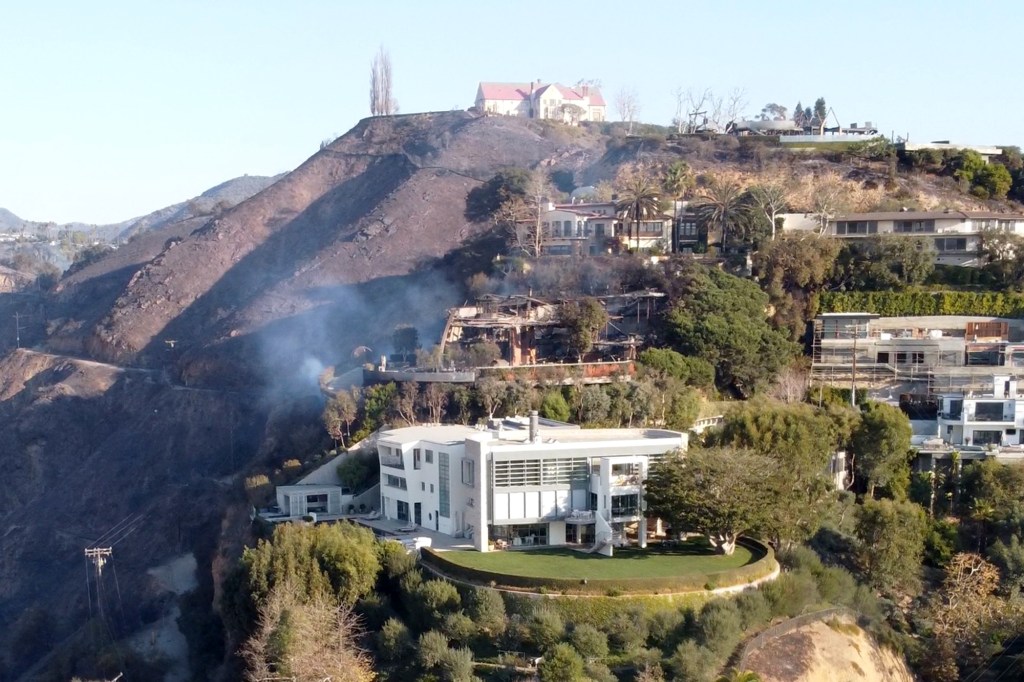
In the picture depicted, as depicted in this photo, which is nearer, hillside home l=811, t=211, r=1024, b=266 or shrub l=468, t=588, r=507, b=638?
shrub l=468, t=588, r=507, b=638

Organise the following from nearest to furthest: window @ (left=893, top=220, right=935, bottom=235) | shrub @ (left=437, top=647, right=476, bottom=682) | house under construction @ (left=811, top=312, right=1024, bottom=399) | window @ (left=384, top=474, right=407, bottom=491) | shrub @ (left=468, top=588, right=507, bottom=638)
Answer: shrub @ (left=437, top=647, right=476, bottom=682)
shrub @ (left=468, top=588, right=507, bottom=638)
window @ (left=384, top=474, right=407, bottom=491)
house under construction @ (left=811, top=312, right=1024, bottom=399)
window @ (left=893, top=220, right=935, bottom=235)

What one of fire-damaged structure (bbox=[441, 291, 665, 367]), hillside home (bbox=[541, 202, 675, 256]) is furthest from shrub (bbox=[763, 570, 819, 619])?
hillside home (bbox=[541, 202, 675, 256])

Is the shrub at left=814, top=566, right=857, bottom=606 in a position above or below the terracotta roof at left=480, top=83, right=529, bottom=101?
below

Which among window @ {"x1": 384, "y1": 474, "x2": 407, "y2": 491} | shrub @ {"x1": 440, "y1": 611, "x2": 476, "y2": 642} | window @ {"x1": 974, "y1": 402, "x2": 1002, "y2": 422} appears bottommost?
shrub @ {"x1": 440, "y1": 611, "x2": 476, "y2": 642}

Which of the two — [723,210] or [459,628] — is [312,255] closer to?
[723,210]

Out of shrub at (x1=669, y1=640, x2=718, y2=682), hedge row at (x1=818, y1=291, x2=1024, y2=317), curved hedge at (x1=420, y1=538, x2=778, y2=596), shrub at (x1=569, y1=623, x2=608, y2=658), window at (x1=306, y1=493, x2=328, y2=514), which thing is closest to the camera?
shrub at (x1=669, y1=640, x2=718, y2=682)

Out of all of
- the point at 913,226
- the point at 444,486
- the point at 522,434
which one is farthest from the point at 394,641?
the point at 913,226

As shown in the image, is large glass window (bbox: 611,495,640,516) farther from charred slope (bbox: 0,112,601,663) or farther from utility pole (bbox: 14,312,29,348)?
utility pole (bbox: 14,312,29,348)

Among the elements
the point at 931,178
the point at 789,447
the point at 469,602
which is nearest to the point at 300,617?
the point at 469,602

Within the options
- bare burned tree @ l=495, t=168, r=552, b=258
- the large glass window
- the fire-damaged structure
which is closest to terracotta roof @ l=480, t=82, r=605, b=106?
bare burned tree @ l=495, t=168, r=552, b=258
